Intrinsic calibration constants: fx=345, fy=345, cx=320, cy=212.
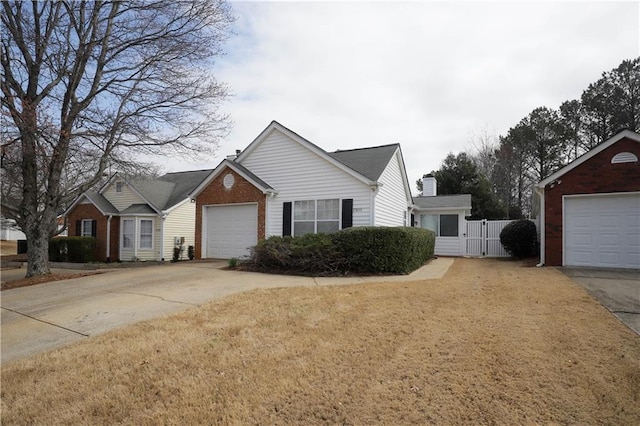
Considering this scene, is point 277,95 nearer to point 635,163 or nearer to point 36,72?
point 36,72

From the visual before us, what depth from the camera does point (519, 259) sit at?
16.2m

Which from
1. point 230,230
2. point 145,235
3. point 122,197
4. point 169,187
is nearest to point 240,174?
point 230,230

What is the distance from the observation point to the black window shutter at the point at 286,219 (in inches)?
545

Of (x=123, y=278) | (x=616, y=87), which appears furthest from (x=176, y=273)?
(x=616, y=87)

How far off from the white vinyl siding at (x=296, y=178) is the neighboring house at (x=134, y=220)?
694 cm

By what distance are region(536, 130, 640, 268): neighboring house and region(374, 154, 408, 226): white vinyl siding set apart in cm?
556

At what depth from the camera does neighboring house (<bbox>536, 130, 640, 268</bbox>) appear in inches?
444

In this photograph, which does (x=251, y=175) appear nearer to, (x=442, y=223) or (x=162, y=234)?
(x=162, y=234)

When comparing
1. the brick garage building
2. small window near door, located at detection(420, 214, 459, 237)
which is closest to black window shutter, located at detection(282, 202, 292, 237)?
the brick garage building

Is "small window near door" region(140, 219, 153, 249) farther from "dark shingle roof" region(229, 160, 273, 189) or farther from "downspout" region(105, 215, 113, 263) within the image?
"dark shingle roof" region(229, 160, 273, 189)

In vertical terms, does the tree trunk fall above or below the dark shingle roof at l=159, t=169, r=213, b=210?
below

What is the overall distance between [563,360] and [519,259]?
46.3 ft

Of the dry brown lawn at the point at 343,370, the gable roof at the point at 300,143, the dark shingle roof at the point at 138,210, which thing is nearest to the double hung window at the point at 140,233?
the dark shingle roof at the point at 138,210

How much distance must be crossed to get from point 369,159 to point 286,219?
4405 millimetres
